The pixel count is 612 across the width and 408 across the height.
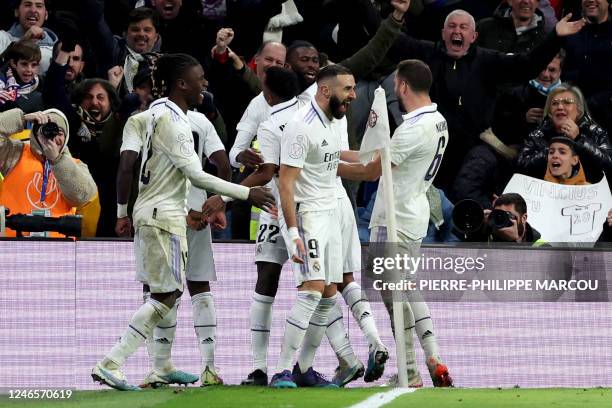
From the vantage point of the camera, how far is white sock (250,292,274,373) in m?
10.9

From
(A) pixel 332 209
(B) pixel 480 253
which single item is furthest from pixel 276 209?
(B) pixel 480 253

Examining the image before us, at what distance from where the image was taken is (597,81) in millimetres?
14852

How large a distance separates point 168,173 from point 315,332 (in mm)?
1641

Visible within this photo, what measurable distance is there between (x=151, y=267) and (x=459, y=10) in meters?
5.38

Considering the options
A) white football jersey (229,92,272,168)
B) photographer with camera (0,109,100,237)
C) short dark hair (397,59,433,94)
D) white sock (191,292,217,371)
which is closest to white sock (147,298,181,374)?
white sock (191,292,217,371)

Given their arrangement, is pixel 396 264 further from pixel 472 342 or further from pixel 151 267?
pixel 151 267

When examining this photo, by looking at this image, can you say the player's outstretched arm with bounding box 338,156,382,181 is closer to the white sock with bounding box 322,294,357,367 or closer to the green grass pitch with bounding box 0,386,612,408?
the white sock with bounding box 322,294,357,367

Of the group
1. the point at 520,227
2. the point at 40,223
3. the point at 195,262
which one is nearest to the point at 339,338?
→ the point at 195,262

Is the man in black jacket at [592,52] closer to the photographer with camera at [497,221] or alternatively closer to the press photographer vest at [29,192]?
the photographer with camera at [497,221]

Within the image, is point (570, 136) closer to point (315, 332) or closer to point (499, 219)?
point (499, 219)

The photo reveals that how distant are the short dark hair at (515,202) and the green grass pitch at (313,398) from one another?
234cm

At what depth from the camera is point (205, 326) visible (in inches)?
432

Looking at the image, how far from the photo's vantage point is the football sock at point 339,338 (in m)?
10.9

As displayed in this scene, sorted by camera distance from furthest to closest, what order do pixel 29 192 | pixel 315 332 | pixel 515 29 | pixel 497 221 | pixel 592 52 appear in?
pixel 515 29 < pixel 592 52 < pixel 497 221 < pixel 29 192 < pixel 315 332
